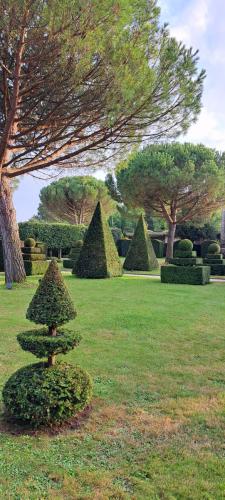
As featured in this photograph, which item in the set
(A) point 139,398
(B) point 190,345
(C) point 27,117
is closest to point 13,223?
(C) point 27,117

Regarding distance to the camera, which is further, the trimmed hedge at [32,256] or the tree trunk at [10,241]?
the trimmed hedge at [32,256]

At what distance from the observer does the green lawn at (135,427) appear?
88.5 inches

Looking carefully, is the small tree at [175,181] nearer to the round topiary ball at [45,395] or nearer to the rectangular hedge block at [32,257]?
the rectangular hedge block at [32,257]

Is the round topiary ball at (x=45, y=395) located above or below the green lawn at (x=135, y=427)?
above

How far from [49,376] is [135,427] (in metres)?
0.81

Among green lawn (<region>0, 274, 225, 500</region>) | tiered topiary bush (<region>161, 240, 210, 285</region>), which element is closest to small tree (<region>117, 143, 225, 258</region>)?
tiered topiary bush (<region>161, 240, 210, 285</region>)

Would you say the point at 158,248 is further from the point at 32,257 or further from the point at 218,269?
the point at 32,257

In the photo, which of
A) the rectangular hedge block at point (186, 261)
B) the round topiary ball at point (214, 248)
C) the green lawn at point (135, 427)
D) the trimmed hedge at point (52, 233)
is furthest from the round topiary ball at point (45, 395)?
the trimmed hedge at point (52, 233)

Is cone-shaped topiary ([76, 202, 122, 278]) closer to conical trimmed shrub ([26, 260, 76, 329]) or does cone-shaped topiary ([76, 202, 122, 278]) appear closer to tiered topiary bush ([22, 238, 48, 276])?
tiered topiary bush ([22, 238, 48, 276])

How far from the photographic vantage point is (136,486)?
2230 millimetres

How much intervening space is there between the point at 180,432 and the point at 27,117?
931cm

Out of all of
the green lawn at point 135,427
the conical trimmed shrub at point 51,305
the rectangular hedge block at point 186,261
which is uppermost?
the rectangular hedge block at point 186,261

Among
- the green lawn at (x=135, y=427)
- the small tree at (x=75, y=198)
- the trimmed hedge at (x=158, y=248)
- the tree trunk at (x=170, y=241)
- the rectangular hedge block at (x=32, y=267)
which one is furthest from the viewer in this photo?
the small tree at (x=75, y=198)

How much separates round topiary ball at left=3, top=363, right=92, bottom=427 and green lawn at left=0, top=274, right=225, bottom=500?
0.13 meters
